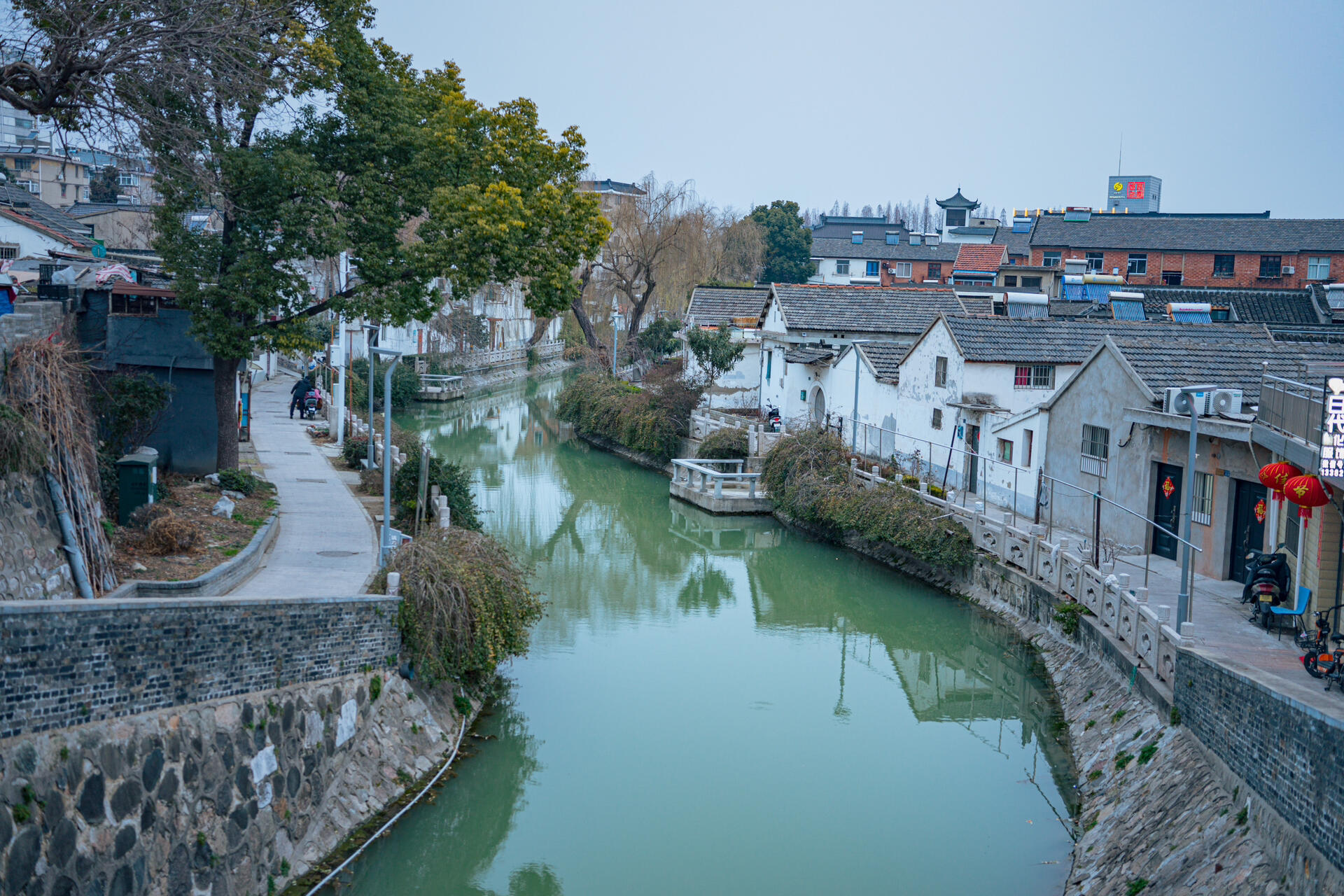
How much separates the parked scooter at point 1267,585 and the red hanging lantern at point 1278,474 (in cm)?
118

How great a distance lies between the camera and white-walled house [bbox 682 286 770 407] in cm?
4319

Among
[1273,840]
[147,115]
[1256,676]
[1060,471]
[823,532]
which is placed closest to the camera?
[1273,840]

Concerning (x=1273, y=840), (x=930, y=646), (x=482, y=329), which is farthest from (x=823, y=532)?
(x=482, y=329)

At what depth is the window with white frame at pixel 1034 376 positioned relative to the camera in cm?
2669

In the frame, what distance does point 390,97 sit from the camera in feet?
65.3

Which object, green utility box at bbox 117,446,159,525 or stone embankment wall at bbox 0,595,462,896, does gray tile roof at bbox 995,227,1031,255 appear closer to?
green utility box at bbox 117,446,159,525

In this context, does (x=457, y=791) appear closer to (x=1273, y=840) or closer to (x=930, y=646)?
(x=1273, y=840)

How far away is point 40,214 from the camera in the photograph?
132 ft

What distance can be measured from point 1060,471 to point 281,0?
56.5 feet

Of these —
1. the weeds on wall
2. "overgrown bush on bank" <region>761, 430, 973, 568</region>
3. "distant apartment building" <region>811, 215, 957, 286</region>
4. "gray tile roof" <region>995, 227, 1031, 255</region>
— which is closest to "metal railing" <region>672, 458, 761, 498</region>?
"overgrown bush on bank" <region>761, 430, 973, 568</region>

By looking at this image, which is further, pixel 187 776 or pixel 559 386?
pixel 559 386

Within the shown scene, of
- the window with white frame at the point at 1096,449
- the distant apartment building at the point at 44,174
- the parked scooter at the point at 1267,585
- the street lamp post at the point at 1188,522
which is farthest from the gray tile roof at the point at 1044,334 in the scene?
the distant apartment building at the point at 44,174

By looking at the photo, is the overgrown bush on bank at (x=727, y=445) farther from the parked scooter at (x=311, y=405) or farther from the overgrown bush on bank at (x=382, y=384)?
the overgrown bush on bank at (x=382, y=384)

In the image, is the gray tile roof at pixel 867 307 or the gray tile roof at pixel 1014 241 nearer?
the gray tile roof at pixel 867 307
